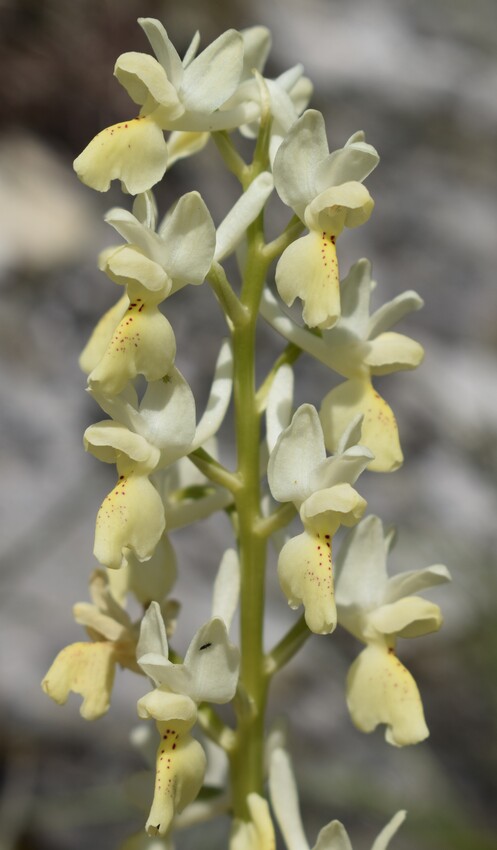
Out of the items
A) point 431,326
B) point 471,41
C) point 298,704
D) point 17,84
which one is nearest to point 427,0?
point 471,41

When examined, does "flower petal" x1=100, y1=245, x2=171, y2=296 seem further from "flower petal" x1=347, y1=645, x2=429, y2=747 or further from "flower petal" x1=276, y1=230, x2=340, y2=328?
"flower petal" x1=347, y1=645, x2=429, y2=747

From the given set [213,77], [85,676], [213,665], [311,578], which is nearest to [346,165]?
[213,77]

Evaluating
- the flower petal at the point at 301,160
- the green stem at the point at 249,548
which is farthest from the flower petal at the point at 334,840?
the flower petal at the point at 301,160

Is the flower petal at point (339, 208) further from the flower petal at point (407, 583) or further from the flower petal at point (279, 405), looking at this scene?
the flower petal at point (407, 583)

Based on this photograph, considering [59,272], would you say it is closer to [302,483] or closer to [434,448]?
[434,448]

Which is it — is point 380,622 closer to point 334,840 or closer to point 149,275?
point 334,840
